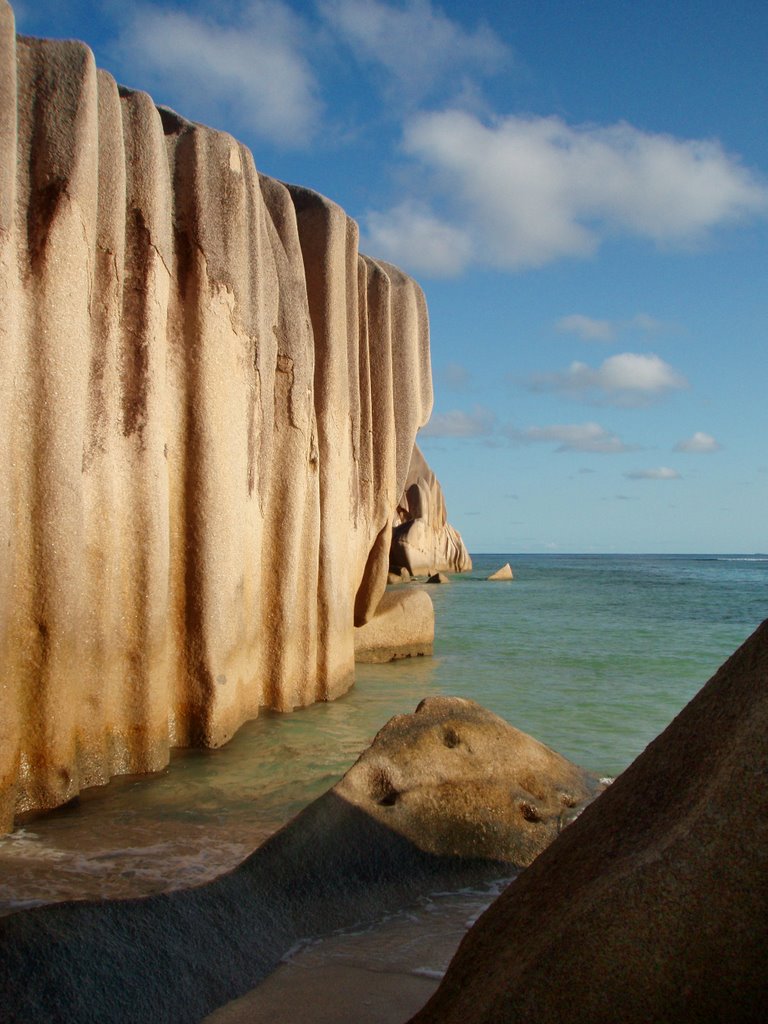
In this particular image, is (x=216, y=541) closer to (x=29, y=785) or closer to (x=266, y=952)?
(x=29, y=785)

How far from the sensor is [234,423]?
5.19 m

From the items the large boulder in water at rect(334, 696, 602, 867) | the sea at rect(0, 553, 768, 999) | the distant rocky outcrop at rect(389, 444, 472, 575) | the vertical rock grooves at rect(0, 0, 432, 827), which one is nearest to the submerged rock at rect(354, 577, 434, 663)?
the sea at rect(0, 553, 768, 999)

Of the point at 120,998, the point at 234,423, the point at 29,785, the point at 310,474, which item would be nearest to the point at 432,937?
the point at 120,998

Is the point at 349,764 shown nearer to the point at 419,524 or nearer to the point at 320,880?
the point at 320,880

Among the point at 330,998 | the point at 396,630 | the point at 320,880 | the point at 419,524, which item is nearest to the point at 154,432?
the point at 320,880

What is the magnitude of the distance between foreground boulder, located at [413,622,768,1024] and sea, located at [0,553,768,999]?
107 centimetres

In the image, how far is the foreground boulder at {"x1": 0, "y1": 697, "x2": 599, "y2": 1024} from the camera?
1952 mm

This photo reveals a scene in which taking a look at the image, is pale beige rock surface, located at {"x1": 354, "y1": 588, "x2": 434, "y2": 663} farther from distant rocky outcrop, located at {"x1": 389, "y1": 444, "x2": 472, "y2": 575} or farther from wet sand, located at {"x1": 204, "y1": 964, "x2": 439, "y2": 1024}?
distant rocky outcrop, located at {"x1": 389, "y1": 444, "x2": 472, "y2": 575}

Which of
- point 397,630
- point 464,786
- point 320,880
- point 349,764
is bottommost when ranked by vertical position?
point 349,764

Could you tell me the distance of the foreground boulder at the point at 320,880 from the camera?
195 cm

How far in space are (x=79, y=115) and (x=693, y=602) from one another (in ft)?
65.7

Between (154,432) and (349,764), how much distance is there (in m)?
2.05

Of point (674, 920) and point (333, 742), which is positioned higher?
point (674, 920)

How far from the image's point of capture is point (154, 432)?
Result: 14.7ft
